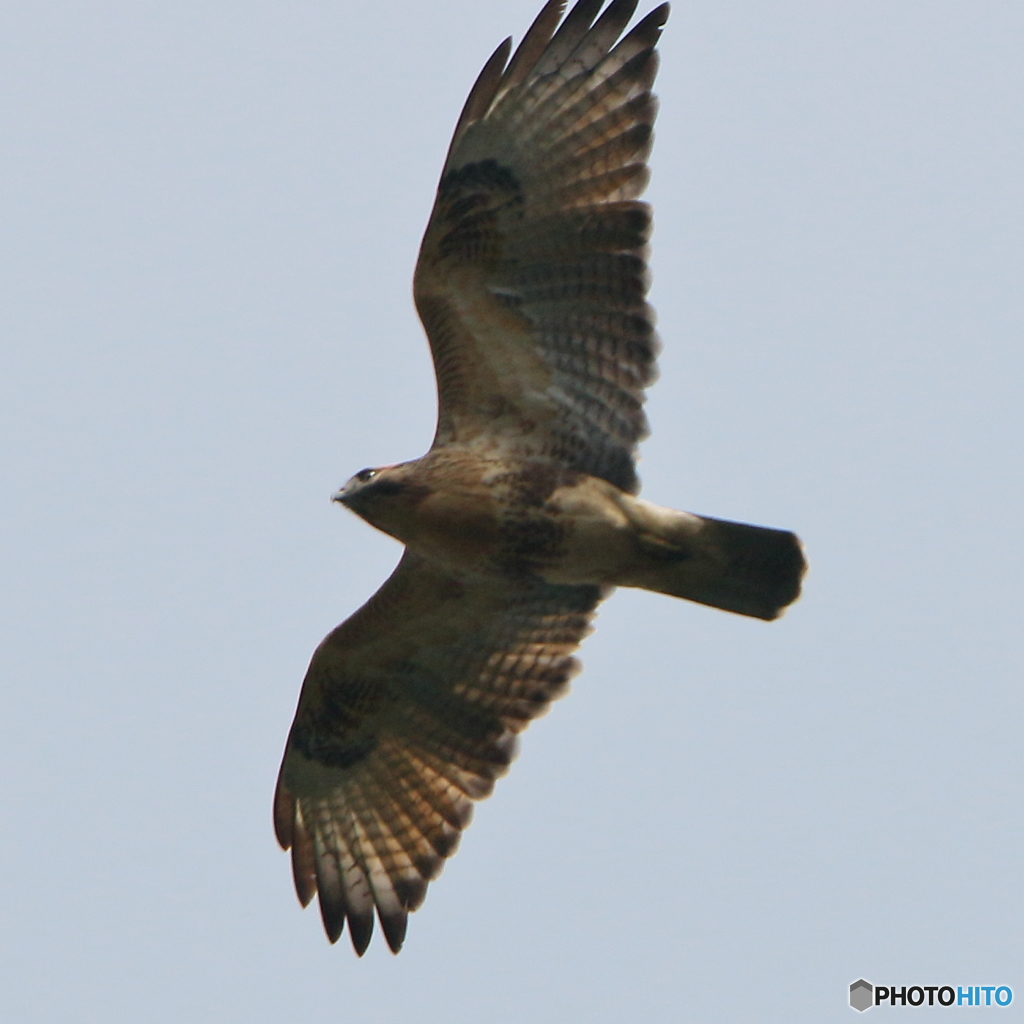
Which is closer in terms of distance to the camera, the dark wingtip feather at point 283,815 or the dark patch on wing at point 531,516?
the dark patch on wing at point 531,516

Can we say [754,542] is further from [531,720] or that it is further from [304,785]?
[304,785]

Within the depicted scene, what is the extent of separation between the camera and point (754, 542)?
9.14m

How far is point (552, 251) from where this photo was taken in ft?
30.1

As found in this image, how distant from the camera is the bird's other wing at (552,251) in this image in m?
9.16

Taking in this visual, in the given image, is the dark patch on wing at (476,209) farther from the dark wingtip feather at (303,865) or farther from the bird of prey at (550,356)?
the dark wingtip feather at (303,865)

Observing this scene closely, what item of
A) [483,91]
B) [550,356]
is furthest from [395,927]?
[483,91]

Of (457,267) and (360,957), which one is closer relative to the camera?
(457,267)

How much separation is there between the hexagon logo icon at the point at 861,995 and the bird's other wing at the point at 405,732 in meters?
2.40

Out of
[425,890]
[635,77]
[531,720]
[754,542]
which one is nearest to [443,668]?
[531,720]

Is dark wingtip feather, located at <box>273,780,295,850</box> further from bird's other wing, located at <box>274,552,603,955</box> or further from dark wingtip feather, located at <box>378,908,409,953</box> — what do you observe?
dark wingtip feather, located at <box>378,908,409,953</box>

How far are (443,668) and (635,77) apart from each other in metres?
3.18

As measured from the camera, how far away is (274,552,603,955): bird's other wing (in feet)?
32.4

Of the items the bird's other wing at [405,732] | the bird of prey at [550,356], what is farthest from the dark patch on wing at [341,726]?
the bird of prey at [550,356]

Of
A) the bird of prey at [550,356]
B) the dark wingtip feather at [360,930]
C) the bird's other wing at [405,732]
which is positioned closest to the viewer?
the bird of prey at [550,356]
